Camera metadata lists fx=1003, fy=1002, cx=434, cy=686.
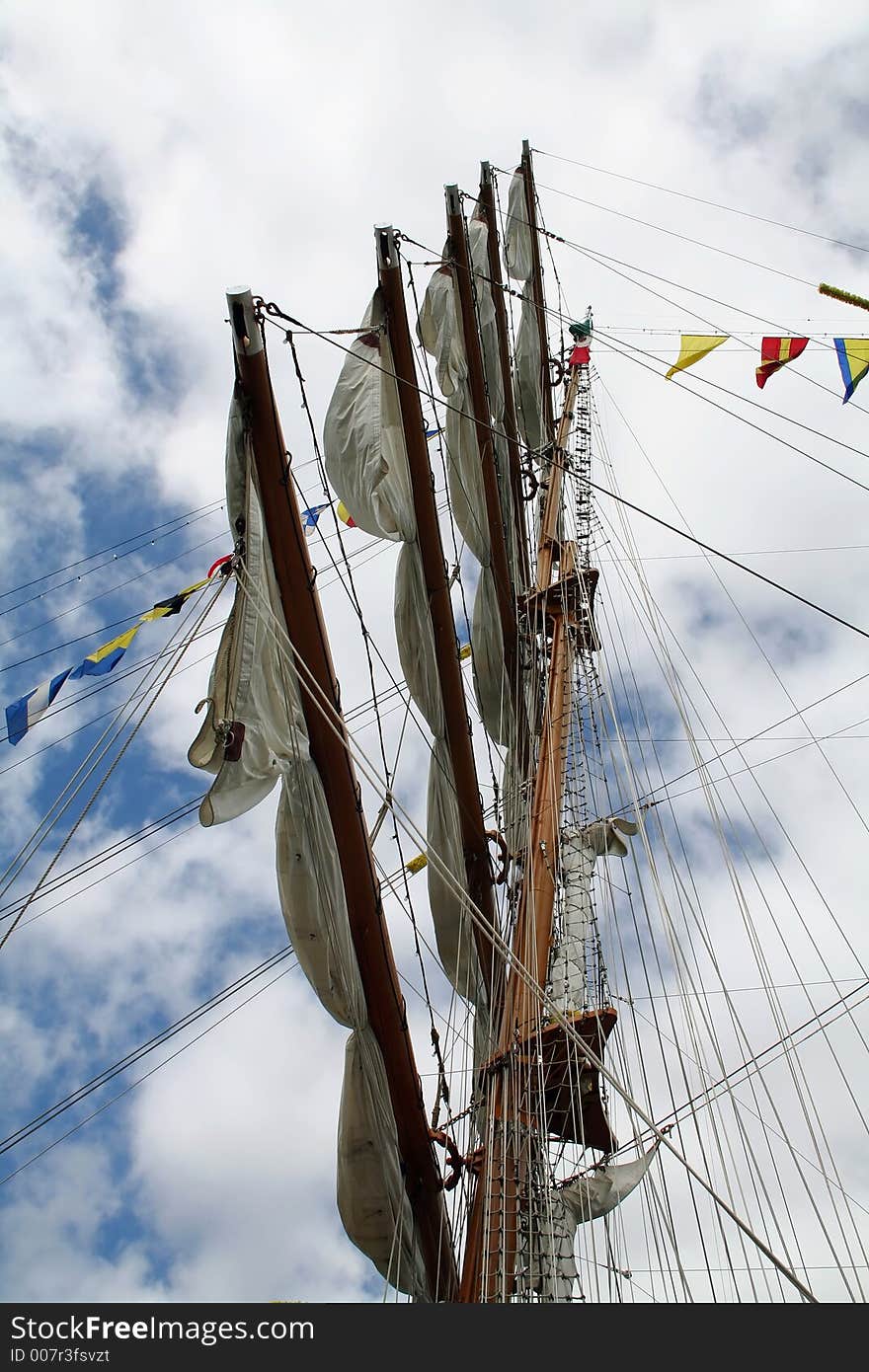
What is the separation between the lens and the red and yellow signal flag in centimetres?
840

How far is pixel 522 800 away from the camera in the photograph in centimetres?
1167

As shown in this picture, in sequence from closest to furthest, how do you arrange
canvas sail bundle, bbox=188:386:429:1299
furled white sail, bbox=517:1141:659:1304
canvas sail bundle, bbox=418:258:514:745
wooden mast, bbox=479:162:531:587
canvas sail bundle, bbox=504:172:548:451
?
canvas sail bundle, bbox=188:386:429:1299 → furled white sail, bbox=517:1141:659:1304 → canvas sail bundle, bbox=418:258:514:745 → wooden mast, bbox=479:162:531:587 → canvas sail bundle, bbox=504:172:548:451

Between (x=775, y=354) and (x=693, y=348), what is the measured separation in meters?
0.69

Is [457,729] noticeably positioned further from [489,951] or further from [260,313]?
[260,313]

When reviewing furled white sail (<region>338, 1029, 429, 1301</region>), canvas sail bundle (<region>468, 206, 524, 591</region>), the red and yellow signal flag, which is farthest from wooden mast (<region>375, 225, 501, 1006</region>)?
canvas sail bundle (<region>468, 206, 524, 591</region>)

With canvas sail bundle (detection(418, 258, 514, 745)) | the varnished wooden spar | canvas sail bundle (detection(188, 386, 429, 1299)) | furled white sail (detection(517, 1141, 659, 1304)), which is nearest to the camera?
canvas sail bundle (detection(188, 386, 429, 1299))

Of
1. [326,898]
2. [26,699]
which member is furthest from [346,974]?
[26,699]

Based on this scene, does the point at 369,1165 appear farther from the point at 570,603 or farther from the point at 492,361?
the point at 492,361

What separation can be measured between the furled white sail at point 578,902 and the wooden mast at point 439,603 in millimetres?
647

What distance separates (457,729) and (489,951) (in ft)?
7.67

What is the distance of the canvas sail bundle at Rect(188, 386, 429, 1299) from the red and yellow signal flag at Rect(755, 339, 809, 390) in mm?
4749

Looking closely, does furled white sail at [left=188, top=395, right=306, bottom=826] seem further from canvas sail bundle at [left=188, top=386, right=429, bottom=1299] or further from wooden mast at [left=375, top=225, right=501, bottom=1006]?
wooden mast at [left=375, top=225, right=501, bottom=1006]

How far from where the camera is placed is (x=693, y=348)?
28.7ft

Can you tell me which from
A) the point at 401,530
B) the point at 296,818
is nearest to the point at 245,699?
the point at 296,818
